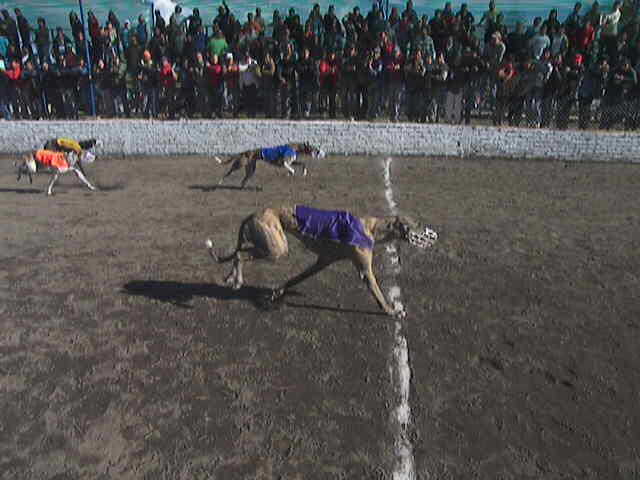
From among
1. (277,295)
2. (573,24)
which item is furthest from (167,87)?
(277,295)

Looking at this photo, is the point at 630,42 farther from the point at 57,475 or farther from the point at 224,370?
the point at 57,475

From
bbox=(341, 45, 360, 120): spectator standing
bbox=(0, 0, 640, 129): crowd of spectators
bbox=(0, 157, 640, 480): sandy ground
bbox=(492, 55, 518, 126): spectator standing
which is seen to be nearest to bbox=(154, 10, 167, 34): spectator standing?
bbox=(0, 0, 640, 129): crowd of spectators

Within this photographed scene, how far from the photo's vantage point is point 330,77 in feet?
57.4

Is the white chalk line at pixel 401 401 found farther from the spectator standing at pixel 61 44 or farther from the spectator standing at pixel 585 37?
the spectator standing at pixel 61 44

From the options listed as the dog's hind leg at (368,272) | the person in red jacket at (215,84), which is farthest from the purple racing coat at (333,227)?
the person in red jacket at (215,84)

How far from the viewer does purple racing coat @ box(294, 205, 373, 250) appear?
6334 mm

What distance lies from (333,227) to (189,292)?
2.54 metres

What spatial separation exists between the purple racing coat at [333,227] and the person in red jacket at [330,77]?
11863 millimetres

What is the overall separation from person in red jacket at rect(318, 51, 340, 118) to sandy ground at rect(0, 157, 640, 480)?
7.84 meters

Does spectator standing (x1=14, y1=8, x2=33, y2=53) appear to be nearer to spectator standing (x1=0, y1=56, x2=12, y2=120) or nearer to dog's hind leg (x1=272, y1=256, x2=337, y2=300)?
spectator standing (x1=0, y1=56, x2=12, y2=120)

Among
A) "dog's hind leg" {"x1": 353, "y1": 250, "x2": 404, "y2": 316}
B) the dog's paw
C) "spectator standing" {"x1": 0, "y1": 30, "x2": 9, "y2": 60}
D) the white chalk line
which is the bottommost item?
the white chalk line

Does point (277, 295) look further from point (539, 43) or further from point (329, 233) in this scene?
point (539, 43)

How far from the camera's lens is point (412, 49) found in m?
16.9

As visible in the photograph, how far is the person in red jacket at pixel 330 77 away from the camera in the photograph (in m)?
17.3
